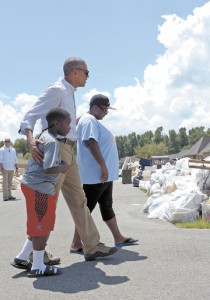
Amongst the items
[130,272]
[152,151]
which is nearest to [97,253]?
[130,272]

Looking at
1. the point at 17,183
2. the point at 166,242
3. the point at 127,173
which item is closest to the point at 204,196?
the point at 166,242

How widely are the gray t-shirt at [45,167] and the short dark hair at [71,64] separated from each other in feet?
2.98

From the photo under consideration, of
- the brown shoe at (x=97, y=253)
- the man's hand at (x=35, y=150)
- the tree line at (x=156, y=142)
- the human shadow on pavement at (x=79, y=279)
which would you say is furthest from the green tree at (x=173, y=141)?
the man's hand at (x=35, y=150)

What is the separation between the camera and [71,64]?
14.7 feet

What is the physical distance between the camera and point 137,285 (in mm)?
3439

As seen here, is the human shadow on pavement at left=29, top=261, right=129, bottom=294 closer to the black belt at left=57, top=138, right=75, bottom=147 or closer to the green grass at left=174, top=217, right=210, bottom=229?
the black belt at left=57, top=138, right=75, bottom=147

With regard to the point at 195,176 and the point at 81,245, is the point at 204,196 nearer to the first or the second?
the point at 195,176

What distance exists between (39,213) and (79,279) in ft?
2.11

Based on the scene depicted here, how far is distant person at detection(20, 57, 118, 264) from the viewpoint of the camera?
4.25m

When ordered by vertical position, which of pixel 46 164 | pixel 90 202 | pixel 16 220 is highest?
pixel 46 164

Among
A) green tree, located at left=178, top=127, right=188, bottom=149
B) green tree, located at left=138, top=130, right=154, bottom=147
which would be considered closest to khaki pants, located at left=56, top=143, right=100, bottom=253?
green tree, located at left=178, top=127, right=188, bottom=149

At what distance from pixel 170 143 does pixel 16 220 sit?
15121cm

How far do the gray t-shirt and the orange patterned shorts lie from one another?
6cm

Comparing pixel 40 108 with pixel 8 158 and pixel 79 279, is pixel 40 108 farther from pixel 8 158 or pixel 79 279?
pixel 8 158
